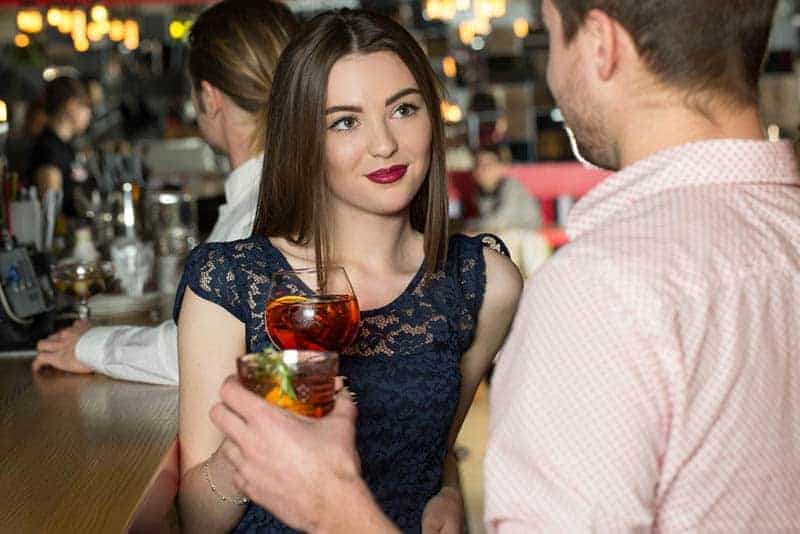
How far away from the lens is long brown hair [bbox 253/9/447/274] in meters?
2.02

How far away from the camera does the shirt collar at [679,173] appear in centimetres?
118

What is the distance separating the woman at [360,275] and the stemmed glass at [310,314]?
0.35 m

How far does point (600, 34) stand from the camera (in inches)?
46.9

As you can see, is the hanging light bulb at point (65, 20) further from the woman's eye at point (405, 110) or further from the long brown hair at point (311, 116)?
the woman's eye at point (405, 110)

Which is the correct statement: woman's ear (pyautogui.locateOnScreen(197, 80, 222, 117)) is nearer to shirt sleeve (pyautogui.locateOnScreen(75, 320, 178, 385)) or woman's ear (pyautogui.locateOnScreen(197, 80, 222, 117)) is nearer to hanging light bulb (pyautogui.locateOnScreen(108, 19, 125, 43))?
shirt sleeve (pyautogui.locateOnScreen(75, 320, 178, 385))

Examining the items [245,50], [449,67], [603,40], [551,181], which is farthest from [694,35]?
[449,67]

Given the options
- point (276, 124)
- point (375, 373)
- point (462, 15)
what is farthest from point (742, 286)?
point (462, 15)

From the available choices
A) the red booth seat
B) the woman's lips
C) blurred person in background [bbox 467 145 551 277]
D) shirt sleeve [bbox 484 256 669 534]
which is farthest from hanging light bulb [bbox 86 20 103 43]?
shirt sleeve [bbox 484 256 669 534]

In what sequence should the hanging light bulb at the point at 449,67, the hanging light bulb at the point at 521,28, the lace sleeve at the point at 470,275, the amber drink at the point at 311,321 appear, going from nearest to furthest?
1. the amber drink at the point at 311,321
2. the lace sleeve at the point at 470,275
3. the hanging light bulb at the point at 449,67
4. the hanging light bulb at the point at 521,28

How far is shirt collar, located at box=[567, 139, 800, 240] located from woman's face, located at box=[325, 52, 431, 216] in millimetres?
817

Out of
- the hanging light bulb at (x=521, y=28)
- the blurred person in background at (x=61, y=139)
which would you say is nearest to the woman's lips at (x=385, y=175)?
the blurred person in background at (x=61, y=139)

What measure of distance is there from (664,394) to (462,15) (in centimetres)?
1100

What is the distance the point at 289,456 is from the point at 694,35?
60 cm

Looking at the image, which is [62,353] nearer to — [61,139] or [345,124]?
[345,124]
